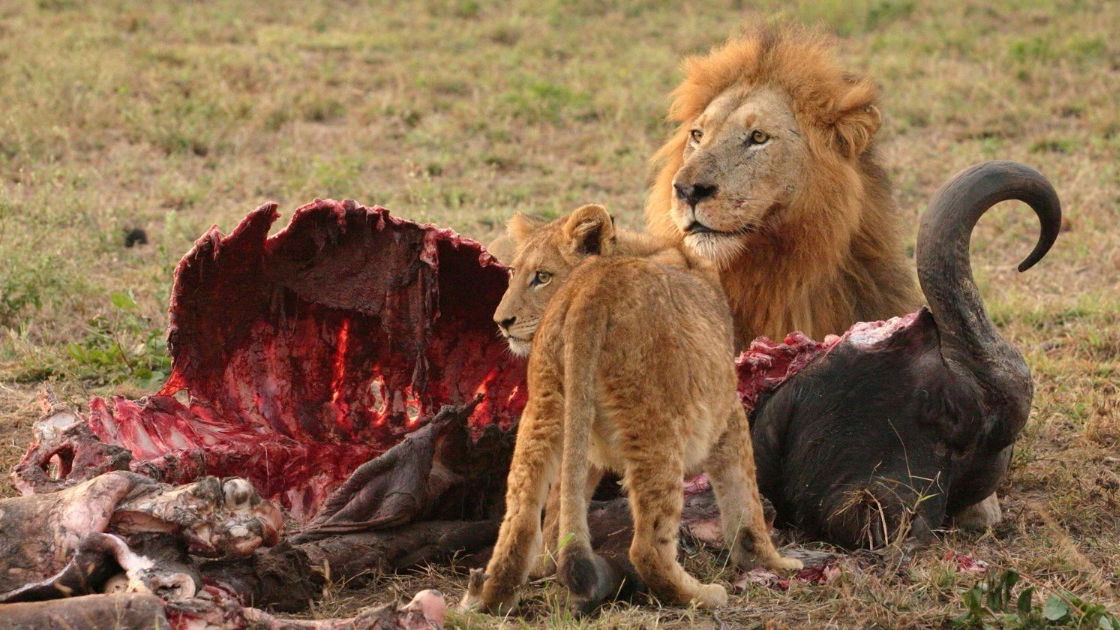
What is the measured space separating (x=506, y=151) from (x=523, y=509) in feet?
21.7

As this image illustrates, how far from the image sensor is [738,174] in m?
4.93

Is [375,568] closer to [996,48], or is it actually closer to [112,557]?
[112,557]

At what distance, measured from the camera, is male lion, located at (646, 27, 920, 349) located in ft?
16.1

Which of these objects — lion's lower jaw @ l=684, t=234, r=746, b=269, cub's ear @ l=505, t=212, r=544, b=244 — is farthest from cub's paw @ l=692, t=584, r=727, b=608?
lion's lower jaw @ l=684, t=234, r=746, b=269

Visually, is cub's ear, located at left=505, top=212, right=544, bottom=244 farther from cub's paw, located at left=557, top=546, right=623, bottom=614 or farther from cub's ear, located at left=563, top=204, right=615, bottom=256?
cub's paw, located at left=557, top=546, right=623, bottom=614

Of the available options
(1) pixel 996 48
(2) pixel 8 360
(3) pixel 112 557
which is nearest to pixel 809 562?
(3) pixel 112 557

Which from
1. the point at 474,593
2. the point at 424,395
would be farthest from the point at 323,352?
the point at 474,593

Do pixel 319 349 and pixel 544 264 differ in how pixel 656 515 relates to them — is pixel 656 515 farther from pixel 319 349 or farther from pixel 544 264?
pixel 319 349

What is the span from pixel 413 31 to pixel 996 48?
17.9ft

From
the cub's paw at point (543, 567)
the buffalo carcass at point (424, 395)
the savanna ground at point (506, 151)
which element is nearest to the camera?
the cub's paw at point (543, 567)

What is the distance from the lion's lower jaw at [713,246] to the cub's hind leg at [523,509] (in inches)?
57.4

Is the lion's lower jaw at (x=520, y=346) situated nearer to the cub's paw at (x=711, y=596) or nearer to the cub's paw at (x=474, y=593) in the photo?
the cub's paw at (x=474, y=593)

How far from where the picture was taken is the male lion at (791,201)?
490 centimetres

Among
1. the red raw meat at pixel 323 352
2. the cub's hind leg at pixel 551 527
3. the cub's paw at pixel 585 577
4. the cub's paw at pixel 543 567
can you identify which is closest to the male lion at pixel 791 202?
the red raw meat at pixel 323 352
